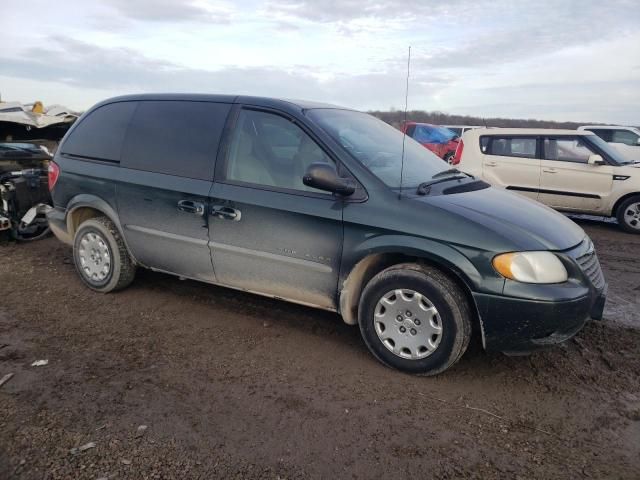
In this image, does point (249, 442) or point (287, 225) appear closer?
point (249, 442)

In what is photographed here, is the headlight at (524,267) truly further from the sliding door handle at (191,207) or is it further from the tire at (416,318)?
the sliding door handle at (191,207)

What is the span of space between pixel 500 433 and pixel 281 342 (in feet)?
5.50

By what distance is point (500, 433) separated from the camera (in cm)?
282

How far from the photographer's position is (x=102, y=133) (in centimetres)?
465

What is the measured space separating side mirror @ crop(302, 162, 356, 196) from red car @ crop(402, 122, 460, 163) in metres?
15.0

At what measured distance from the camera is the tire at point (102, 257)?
4609 mm

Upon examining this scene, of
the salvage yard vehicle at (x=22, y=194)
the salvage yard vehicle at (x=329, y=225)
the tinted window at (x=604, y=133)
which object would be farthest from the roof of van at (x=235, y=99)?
the tinted window at (x=604, y=133)

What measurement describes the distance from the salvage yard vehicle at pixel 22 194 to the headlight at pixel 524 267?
19.2 ft

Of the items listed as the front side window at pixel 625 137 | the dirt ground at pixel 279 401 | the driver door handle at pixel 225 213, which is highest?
the front side window at pixel 625 137

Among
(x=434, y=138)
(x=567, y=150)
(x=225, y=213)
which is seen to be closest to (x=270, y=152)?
(x=225, y=213)

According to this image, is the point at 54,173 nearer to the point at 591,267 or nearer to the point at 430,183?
the point at 430,183

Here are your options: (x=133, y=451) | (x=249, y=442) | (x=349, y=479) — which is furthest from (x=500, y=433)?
(x=133, y=451)

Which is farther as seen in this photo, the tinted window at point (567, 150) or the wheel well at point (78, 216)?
the tinted window at point (567, 150)

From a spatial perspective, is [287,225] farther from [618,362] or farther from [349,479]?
[618,362]
